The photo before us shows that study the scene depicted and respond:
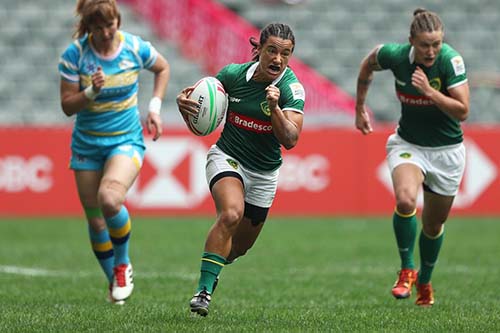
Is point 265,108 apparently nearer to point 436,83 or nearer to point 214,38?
point 436,83

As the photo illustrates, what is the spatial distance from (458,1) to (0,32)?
9.18m

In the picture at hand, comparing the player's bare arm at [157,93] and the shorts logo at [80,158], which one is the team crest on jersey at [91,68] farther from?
the shorts logo at [80,158]

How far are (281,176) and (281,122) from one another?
905 centimetres

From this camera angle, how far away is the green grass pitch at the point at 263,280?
675 cm

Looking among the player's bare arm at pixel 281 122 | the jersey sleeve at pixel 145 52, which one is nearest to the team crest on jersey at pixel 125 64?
the jersey sleeve at pixel 145 52

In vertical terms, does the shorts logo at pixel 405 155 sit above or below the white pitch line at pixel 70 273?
above

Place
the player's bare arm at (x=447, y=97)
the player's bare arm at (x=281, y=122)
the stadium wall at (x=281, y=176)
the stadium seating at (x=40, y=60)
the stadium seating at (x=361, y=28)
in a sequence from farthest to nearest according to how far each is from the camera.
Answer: the stadium seating at (x=361, y=28) < the stadium seating at (x=40, y=60) < the stadium wall at (x=281, y=176) < the player's bare arm at (x=447, y=97) < the player's bare arm at (x=281, y=122)

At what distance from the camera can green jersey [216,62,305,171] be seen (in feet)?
→ 22.9

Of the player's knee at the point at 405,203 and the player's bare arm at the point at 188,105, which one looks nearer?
the player's bare arm at the point at 188,105

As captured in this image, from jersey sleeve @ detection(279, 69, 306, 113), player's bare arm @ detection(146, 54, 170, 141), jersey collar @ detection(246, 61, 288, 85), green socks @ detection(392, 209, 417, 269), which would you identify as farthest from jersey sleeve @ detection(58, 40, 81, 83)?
green socks @ detection(392, 209, 417, 269)

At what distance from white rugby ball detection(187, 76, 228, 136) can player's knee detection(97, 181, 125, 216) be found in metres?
1.05

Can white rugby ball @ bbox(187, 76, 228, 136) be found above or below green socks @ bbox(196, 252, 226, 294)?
above

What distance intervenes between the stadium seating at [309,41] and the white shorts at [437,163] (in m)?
11.4

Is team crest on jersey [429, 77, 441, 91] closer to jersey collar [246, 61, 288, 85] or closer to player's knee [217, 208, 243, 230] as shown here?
jersey collar [246, 61, 288, 85]
